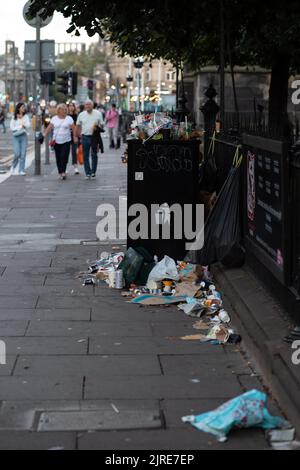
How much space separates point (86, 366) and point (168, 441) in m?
1.59

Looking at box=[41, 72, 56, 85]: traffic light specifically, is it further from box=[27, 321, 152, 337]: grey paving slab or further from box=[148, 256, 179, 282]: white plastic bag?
box=[27, 321, 152, 337]: grey paving slab

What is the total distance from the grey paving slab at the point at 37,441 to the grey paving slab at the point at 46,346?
1.67m

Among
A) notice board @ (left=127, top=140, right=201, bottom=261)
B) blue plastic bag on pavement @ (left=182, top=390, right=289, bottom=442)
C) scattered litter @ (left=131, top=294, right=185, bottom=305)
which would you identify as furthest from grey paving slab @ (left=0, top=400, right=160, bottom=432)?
notice board @ (left=127, top=140, right=201, bottom=261)

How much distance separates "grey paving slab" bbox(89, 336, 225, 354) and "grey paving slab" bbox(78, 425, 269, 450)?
166cm

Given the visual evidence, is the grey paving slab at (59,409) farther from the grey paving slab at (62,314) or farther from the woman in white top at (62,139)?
the woman in white top at (62,139)

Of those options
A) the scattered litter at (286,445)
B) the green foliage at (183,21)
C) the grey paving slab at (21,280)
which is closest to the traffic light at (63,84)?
the green foliage at (183,21)

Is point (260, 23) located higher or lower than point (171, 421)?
higher

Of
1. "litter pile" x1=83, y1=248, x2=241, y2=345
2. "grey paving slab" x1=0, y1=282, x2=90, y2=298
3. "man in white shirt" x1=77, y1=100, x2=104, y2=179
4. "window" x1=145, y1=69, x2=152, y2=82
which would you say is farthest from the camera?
"window" x1=145, y1=69, x2=152, y2=82

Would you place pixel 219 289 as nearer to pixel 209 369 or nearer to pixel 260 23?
pixel 209 369

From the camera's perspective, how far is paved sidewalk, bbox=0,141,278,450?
497 centimetres

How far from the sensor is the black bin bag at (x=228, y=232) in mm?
8812

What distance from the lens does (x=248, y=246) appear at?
8508 millimetres
